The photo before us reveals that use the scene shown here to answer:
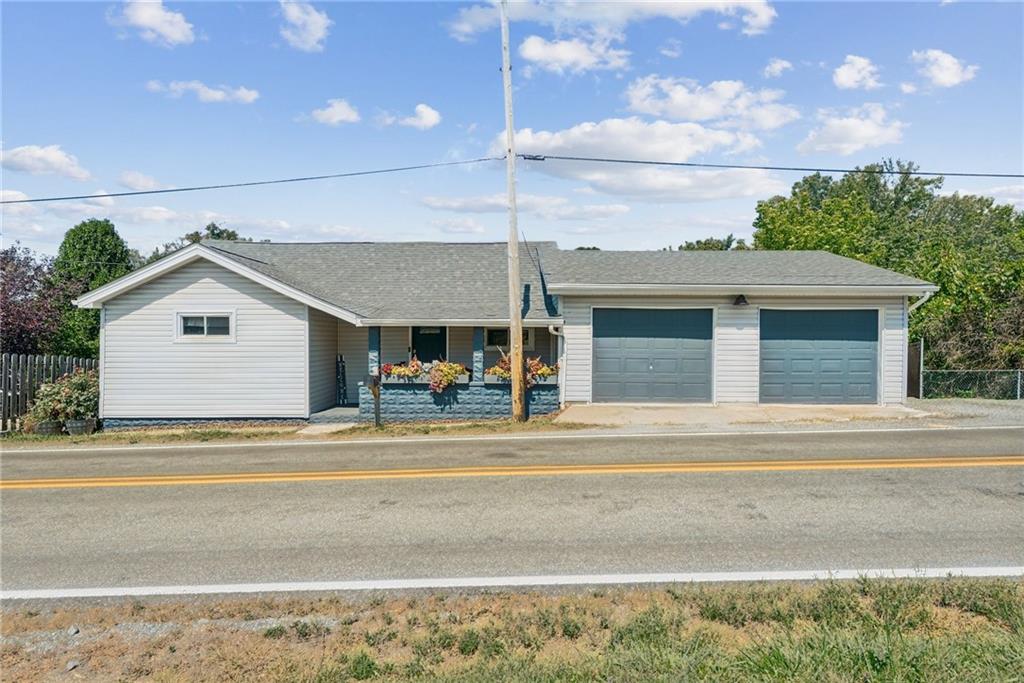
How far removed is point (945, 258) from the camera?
2150 cm

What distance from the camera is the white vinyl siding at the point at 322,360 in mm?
17484

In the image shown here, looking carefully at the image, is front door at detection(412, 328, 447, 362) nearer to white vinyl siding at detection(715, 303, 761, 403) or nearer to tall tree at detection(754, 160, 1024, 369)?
white vinyl siding at detection(715, 303, 761, 403)

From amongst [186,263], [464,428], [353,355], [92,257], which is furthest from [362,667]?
[92,257]

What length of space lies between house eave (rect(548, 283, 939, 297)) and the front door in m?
4.21

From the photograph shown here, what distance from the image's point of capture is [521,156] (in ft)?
53.6

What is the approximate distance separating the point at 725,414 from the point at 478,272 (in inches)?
364

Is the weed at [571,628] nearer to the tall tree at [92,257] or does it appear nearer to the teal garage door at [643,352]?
the teal garage door at [643,352]

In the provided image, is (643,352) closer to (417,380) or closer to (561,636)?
(417,380)

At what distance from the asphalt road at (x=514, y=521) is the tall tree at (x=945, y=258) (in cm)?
1186

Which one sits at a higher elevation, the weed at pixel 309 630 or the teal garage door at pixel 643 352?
the teal garage door at pixel 643 352

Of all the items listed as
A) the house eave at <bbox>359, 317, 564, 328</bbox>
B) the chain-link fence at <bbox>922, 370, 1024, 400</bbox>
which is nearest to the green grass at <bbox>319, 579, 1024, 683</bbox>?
the house eave at <bbox>359, 317, 564, 328</bbox>

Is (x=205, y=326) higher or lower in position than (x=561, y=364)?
higher

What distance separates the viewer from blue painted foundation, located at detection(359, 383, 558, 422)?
55.5 ft

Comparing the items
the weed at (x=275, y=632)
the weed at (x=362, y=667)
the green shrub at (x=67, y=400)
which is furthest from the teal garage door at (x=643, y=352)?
the weed at (x=362, y=667)
